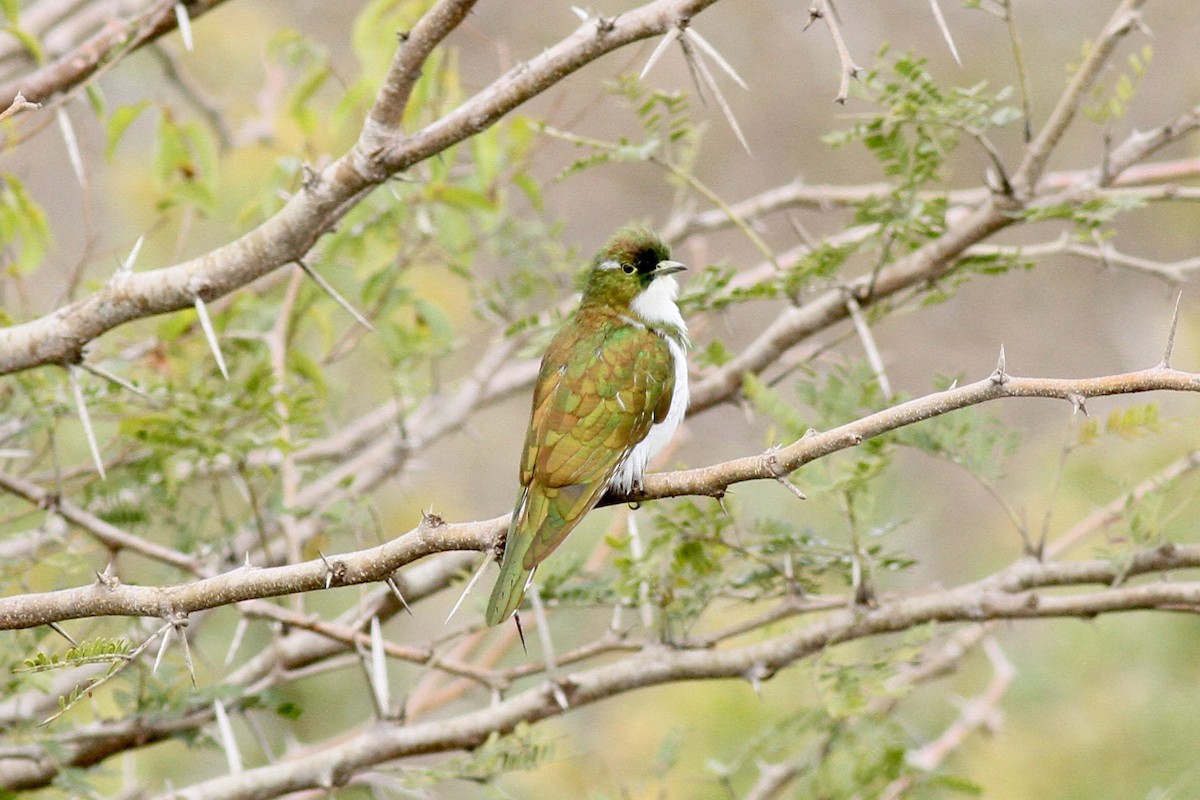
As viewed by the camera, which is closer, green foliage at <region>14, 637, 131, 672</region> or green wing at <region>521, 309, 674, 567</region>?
green foliage at <region>14, 637, 131, 672</region>

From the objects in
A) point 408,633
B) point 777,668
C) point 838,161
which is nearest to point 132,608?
point 777,668

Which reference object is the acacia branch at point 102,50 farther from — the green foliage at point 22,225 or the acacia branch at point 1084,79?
the acacia branch at point 1084,79

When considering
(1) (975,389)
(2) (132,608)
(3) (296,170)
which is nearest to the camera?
(1) (975,389)

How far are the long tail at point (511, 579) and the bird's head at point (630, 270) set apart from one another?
1.35 metres

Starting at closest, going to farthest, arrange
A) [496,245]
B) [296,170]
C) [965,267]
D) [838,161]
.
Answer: [965,267] → [296,170] → [496,245] → [838,161]

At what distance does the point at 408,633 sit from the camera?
8375 mm

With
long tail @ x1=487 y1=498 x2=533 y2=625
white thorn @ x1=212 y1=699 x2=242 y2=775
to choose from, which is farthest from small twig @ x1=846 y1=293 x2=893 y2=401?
white thorn @ x1=212 y1=699 x2=242 y2=775

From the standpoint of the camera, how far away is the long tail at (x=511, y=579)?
2865 mm

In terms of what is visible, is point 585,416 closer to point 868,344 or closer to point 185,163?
point 868,344

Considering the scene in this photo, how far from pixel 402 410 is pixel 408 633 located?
3.72 metres

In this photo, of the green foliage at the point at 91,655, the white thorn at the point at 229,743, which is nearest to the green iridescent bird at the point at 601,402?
the green foliage at the point at 91,655

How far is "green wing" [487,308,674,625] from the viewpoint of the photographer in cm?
303

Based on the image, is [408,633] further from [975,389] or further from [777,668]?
[975,389]

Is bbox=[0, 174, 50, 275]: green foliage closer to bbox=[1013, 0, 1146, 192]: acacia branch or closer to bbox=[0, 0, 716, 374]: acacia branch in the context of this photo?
bbox=[0, 0, 716, 374]: acacia branch
